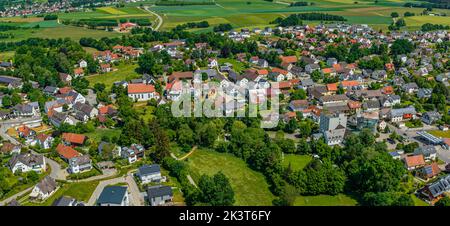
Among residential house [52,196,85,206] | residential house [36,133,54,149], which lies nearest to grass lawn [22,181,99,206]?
residential house [52,196,85,206]

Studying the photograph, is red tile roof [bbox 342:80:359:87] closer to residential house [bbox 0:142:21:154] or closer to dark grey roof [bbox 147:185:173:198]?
dark grey roof [bbox 147:185:173:198]

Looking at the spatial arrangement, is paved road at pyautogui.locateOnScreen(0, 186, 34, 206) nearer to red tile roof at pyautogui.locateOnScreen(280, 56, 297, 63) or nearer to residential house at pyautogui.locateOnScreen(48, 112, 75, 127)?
residential house at pyautogui.locateOnScreen(48, 112, 75, 127)

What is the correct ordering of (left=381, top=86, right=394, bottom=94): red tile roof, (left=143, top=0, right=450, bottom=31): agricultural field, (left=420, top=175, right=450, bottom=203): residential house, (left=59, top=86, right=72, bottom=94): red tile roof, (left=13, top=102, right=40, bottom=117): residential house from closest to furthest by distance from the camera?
(left=420, top=175, right=450, bottom=203): residential house, (left=13, top=102, right=40, bottom=117): residential house, (left=59, top=86, right=72, bottom=94): red tile roof, (left=381, top=86, right=394, bottom=94): red tile roof, (left=143, top=0, right=450, bottom=31): agricultural field

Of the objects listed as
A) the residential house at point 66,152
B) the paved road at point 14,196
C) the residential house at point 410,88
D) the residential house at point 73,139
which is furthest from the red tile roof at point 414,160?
the paved road at point 14,196

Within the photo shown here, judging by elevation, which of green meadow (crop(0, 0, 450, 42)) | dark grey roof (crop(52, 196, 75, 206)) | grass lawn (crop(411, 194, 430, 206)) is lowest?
grass lawn (crop(411, 194, 430, 206))

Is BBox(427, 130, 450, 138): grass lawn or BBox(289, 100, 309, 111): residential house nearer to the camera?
BBox(427, 130, 450, 138): grass lawn

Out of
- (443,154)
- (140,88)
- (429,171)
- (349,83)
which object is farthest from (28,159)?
(349,83)

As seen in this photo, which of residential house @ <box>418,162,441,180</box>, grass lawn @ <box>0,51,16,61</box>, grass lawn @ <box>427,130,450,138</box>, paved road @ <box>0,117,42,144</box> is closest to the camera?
residential house @ <box>418,162,441,180</box>

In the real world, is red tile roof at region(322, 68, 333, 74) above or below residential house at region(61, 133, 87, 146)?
above
